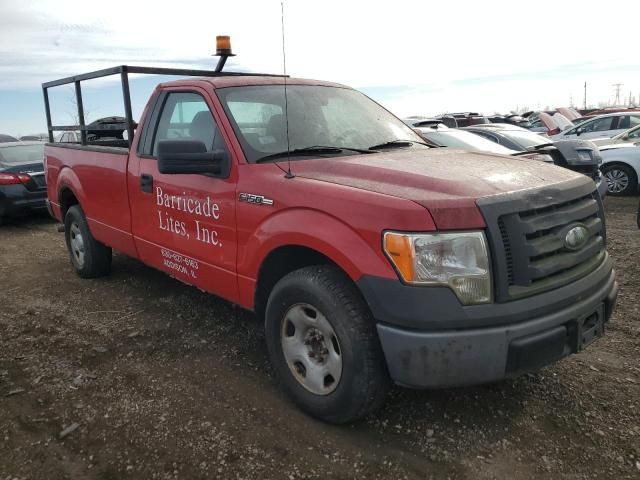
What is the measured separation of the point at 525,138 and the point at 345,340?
753 centimetres

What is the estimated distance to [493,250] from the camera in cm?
233

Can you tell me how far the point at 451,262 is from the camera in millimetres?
2332

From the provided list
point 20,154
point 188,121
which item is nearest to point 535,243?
point 188,121

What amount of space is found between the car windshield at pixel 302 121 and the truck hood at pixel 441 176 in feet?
0.95

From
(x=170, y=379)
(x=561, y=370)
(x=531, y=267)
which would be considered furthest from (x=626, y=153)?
(x=170, y=379)

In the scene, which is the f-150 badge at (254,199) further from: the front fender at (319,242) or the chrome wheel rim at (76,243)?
the chrome wheel rim at (76,243)

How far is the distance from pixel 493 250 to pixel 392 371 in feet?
2.33

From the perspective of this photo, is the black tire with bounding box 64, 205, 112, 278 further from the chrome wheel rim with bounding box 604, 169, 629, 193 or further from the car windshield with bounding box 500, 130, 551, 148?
the chrome wheel rim with bounding box 604, 169, 629, 193

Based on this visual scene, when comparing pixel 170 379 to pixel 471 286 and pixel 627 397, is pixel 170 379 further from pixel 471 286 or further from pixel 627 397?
pixel 627 397

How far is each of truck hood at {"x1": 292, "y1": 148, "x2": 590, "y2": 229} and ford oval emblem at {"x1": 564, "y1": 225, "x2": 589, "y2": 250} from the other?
0.86 ft

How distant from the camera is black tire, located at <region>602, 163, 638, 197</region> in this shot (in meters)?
9.83

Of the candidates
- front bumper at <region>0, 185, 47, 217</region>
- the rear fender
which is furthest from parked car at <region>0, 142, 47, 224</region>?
the rear fender

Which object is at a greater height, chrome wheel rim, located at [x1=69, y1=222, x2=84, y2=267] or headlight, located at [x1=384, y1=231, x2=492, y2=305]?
headlight, located at [x1=384, y1=231, x2=492, y2=305]

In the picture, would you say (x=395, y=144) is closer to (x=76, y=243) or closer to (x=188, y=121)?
(x=188, y=121)
